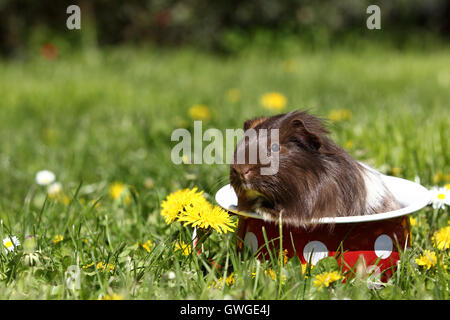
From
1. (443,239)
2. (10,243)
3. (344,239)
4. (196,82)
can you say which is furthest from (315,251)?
(196,82)

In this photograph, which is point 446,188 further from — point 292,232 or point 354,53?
point 354,53

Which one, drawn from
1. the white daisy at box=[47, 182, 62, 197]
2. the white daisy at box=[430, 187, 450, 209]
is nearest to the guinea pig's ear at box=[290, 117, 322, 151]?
the white daisy at box=[430, 187, 450, 209]

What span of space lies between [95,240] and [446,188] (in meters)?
1.44

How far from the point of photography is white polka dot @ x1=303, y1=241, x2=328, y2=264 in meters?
1.92

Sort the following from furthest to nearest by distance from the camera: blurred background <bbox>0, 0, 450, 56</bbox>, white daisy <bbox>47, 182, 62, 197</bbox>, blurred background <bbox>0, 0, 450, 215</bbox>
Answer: blurred background <bbox>0, 0, 450, 56</bbox> → blurred background <bbox>0, 0, 450, 215</bbox> → white daisy <bbox>47, 182, 62, 197</bbox>

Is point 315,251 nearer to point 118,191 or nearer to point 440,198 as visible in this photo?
point 440,198

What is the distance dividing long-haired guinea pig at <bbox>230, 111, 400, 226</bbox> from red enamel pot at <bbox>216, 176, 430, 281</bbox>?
0.05 meters

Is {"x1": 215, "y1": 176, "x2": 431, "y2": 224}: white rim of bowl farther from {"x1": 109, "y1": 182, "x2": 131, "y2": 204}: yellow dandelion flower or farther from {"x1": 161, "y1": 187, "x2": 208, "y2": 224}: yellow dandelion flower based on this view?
{"x1": 109, "y1": 182, "x2": 131, "y2": 204}: yellow dandelion flower

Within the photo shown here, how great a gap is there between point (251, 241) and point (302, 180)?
290 mm

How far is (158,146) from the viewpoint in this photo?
3984mm

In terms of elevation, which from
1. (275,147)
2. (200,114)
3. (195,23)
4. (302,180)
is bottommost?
(302,180)

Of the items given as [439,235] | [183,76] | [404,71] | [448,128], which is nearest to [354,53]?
[404,71]

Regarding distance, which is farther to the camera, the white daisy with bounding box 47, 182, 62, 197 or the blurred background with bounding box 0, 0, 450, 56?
the blurred background with bounding box 0, 0, 450, 56

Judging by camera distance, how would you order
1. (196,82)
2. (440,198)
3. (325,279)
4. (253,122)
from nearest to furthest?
1. (325,279)
2. (253,122)
3. (440,198)
4. (196,82)
